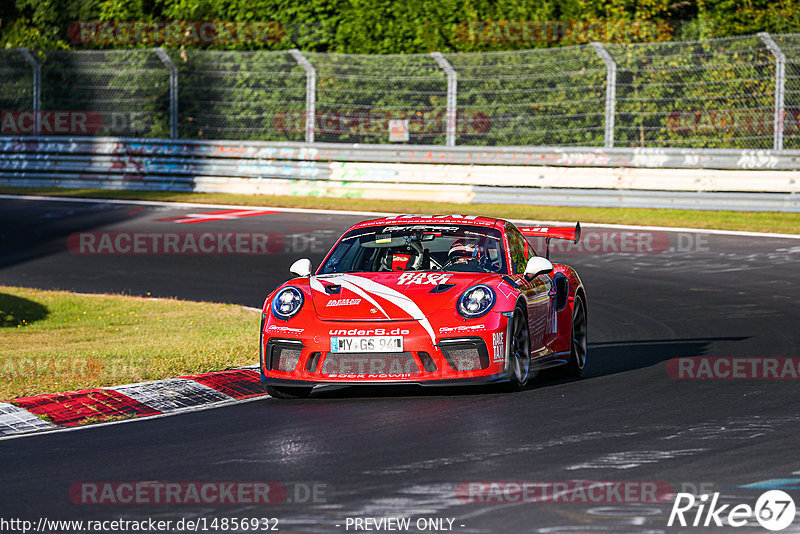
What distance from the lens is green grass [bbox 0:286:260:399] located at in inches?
380

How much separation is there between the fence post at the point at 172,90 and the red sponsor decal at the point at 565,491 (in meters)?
21.6

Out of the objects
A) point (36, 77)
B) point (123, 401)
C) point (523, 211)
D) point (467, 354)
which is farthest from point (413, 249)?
point (36, 77)

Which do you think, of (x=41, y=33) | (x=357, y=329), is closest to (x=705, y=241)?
(x=357, y=329)

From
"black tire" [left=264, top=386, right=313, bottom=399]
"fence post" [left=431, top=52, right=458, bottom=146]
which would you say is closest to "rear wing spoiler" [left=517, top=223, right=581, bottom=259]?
"black tire" [left=264, top=386, right=313, bottom=399]

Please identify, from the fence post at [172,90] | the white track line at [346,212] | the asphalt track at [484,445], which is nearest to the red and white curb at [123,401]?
the asphalt track at [484,445]

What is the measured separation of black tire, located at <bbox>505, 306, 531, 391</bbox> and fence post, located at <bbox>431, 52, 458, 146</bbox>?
15.5m

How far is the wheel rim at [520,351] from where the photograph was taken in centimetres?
893

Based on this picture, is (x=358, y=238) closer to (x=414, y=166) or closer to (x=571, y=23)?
(x=414, y=166)

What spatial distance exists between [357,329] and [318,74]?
17.5 m

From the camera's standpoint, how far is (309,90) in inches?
1002

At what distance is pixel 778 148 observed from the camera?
70.6 ft

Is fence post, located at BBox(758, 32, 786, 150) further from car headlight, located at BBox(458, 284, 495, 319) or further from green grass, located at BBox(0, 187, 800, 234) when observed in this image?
car headlight, located at BBox(458, 284, 495, 319)

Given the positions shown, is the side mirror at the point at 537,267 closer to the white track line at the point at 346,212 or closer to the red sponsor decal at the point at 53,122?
the white track line at the point at 346,212

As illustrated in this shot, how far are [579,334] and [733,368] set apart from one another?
1224 mm
